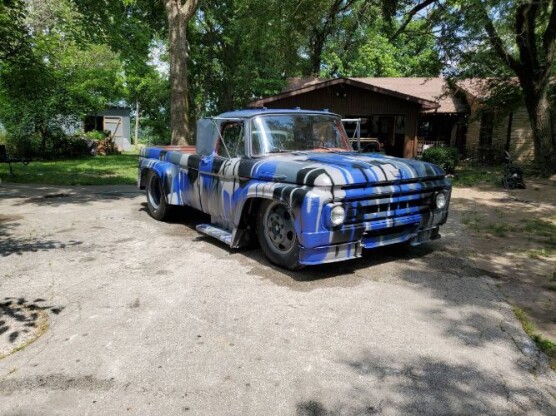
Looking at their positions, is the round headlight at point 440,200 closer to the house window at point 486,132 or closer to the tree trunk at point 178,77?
the tree trunk at point 178,77

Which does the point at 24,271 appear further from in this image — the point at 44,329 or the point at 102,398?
the point at 102,398

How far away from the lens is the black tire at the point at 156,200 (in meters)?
7.69

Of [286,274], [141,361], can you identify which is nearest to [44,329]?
[141,361]

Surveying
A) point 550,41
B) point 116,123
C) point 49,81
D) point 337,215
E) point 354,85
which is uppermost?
point 550,41

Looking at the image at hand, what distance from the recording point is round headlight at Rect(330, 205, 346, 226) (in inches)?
176

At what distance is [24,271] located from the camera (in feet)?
16.9

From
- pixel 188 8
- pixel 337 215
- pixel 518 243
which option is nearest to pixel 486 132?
pixel 188 8

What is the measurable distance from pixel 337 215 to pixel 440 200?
5.81 ft

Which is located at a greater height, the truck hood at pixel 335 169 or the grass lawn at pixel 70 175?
the truck hood at pixel 335 169

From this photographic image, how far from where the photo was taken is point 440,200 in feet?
18.3

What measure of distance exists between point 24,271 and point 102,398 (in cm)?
293

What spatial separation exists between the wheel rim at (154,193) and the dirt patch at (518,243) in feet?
16.2

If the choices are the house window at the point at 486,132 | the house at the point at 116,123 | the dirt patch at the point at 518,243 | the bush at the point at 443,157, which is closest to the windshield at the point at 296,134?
the dirt patch at the point at 518,243

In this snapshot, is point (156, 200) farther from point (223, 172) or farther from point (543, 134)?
point (543, 134)
